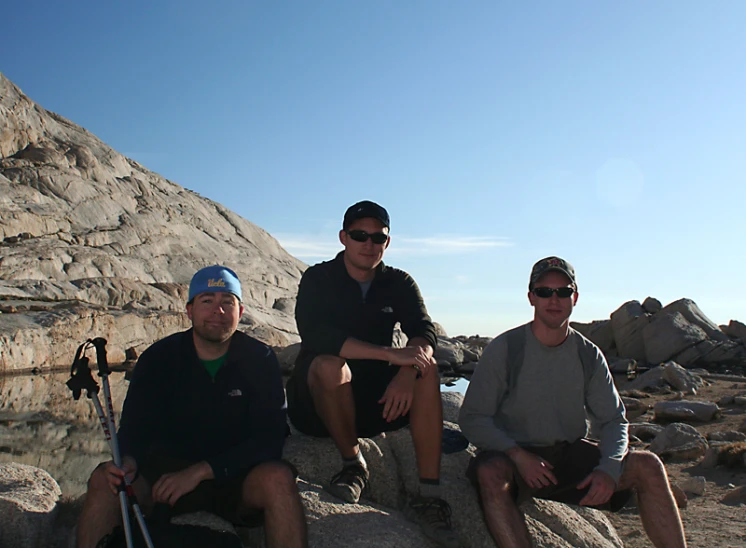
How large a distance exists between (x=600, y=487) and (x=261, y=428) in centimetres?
216

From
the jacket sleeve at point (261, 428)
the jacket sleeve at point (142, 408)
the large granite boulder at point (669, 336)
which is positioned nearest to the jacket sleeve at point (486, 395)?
the jacket sleeve at point (261, 428)

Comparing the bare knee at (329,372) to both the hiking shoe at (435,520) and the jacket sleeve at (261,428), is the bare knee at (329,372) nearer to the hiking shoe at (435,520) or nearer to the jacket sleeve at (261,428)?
the jacket sleeve at (261,428)

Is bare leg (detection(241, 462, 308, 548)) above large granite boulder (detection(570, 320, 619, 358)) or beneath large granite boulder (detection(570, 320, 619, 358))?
beneath

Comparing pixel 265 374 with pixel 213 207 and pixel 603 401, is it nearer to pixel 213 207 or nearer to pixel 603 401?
pixel 603 401

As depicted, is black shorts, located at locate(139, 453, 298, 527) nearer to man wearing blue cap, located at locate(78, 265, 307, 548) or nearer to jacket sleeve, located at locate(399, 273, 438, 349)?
man wearing blue cap, located at locate(78, 265, 307, 548)

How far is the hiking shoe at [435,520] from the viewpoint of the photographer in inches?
168

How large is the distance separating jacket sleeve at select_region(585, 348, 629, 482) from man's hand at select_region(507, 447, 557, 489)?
1.42ft

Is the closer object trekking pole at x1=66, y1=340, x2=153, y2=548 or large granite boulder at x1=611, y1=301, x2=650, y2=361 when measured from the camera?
trekking pole at x1=66, y1=340, x2=153, y2=548

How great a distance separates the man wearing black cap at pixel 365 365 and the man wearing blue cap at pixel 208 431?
0.63 metres

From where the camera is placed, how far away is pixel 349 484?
4.67 m

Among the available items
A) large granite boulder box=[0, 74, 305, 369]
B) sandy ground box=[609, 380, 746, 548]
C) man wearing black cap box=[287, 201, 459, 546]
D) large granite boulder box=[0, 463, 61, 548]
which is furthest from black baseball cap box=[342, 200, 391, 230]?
large granite boulder box=[0, 74, 305, 369]

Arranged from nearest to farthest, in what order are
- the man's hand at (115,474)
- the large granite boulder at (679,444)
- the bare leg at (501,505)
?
the man's hand at (115,474) < the bare leg at (501,505) < the large granite boulder at (679,444)

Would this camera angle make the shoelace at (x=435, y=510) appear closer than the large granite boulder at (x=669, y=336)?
Yes

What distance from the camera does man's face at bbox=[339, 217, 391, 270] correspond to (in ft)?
16.5
